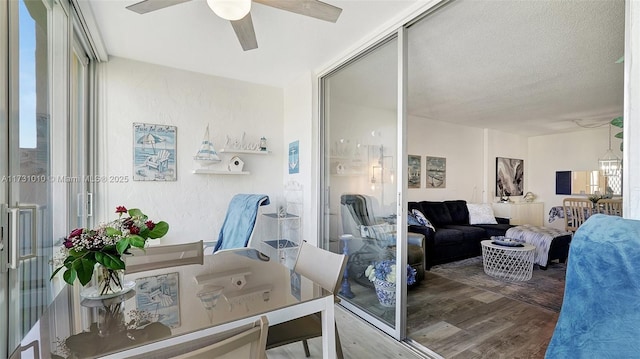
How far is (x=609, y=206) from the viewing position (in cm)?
446

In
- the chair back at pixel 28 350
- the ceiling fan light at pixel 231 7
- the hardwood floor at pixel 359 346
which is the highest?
the ceiling fan light at pixel 231 7

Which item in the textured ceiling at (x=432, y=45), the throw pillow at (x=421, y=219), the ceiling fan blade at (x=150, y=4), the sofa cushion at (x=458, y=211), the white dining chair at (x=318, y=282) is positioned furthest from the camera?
the sofa cushion at (x=458, y=211)

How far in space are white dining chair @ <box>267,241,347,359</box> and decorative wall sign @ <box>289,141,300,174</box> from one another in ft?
6.39

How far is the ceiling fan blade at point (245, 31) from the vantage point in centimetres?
181

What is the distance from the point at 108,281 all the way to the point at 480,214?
18.2 ft

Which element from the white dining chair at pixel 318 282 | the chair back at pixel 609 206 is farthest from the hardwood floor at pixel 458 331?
the chair back at pixel 609 206

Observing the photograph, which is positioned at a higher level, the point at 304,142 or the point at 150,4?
the point at 150,4

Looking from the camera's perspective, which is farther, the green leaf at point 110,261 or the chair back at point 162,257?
the chair back at point 162,257

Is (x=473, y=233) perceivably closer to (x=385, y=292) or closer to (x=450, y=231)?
(x=450, y=231)

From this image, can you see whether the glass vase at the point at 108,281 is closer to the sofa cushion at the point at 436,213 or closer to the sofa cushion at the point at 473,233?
the sofa cushion at the point at 436,213

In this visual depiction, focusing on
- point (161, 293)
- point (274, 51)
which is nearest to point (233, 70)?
point (274, 51)

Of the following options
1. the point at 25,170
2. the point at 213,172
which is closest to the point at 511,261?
the point at 213,172

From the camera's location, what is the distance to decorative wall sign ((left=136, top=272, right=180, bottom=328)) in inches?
40.6

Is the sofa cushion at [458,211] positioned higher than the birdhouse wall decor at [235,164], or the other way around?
the birdhouse wall decor at [235,164]
